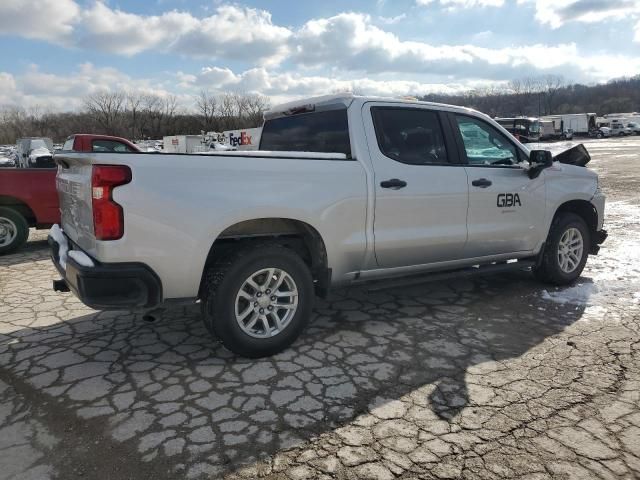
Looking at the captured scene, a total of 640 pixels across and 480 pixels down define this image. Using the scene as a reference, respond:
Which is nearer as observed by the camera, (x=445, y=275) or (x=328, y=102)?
(x=328, y=102)

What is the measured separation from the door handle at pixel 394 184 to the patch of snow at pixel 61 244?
2.43 m

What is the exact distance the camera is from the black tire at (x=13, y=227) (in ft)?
24.2

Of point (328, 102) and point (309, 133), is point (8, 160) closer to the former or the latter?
point (309, 133)

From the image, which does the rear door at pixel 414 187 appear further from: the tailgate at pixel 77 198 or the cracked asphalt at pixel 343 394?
the tailgate at pixel 77 198

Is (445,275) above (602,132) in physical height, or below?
below

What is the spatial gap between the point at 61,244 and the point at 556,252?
4.77 meters

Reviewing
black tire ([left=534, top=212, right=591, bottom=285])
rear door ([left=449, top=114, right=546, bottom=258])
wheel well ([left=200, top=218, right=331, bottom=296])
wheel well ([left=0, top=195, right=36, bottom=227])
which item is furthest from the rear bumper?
wheel well ([left=0, top=195, right=36, bottom=227])

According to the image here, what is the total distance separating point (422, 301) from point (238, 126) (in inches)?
3499

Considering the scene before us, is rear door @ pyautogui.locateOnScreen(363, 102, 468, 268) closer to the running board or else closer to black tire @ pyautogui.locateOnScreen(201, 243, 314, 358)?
the running board

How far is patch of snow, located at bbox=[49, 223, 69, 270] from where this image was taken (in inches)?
141

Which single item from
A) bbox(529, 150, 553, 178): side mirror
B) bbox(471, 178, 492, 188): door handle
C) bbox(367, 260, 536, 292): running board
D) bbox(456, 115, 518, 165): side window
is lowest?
bbox(367, 260, 536, 292): running board

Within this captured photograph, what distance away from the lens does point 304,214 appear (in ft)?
11.9

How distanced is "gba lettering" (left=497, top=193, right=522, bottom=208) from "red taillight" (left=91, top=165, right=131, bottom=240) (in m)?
3.36

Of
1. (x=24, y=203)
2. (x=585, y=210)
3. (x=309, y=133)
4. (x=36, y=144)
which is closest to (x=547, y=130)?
(x=36, y=144)
